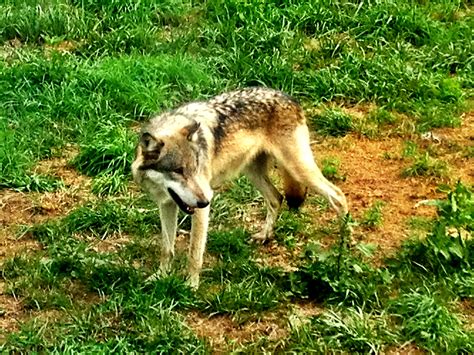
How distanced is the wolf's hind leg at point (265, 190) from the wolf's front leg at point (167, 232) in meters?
0.68

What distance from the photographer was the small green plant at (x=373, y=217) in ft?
21.8

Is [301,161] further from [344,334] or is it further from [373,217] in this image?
[344,334]

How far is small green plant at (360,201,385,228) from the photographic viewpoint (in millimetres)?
6656

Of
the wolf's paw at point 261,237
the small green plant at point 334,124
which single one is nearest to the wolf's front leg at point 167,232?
the wolf's paw at point 261,237

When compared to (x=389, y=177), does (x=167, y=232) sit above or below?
above

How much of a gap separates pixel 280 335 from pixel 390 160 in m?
2.65

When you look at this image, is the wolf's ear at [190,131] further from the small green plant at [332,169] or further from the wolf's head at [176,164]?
the small green plant at [332,169]

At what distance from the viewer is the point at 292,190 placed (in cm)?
639

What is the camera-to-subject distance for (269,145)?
626 cm

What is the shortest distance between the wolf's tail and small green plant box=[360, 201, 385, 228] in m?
0.51

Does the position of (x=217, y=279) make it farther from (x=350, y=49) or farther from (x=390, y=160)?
(x=350, y=49)

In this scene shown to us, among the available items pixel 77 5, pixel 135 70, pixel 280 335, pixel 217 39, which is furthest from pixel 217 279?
pixel 77 5

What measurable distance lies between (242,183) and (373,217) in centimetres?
106

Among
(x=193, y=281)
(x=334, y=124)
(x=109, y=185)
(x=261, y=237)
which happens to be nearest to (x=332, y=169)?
(x=334, y=124)
